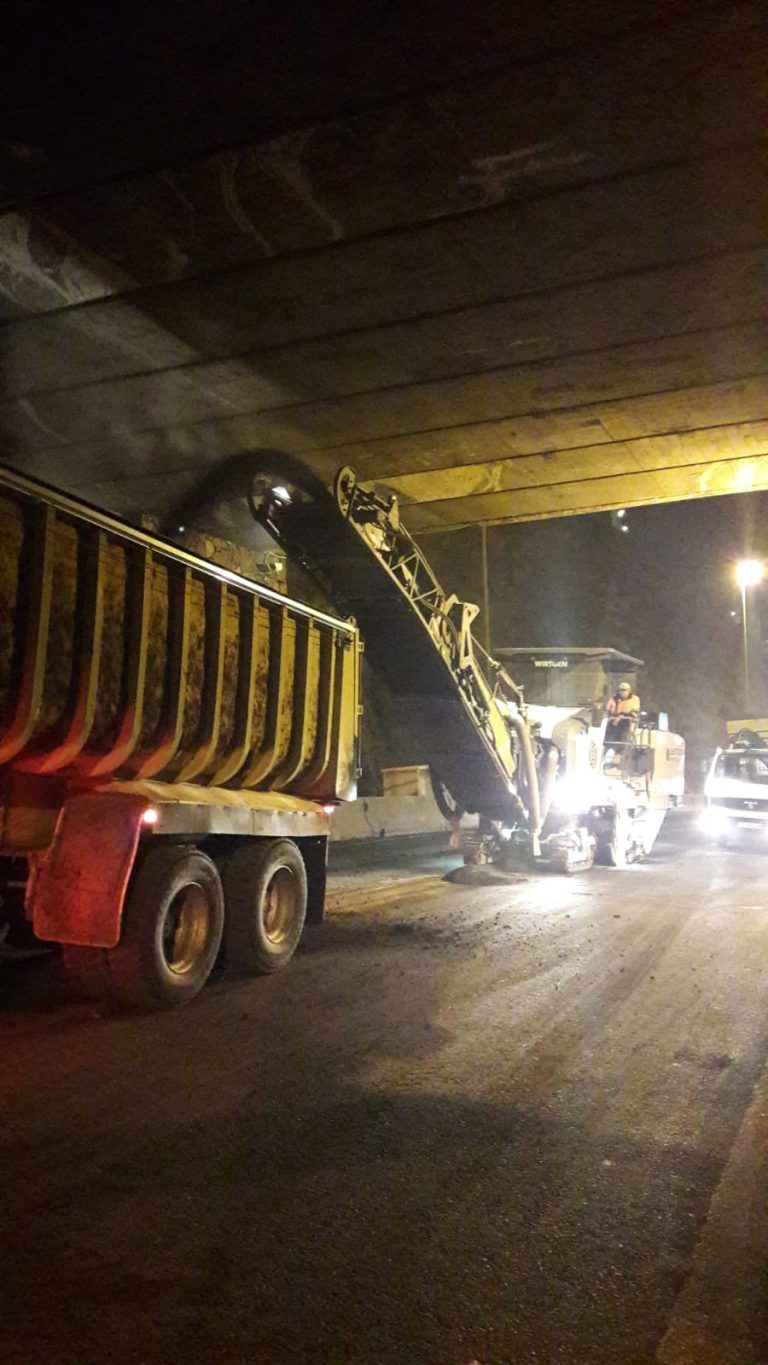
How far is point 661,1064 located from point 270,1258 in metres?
3.04

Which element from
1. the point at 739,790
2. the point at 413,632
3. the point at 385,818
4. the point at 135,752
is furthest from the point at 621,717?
the point at 135,752

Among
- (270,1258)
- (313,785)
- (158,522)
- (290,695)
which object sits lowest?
(270,1258)

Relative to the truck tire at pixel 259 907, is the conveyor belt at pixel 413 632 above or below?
above

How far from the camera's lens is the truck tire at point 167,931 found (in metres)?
6.55

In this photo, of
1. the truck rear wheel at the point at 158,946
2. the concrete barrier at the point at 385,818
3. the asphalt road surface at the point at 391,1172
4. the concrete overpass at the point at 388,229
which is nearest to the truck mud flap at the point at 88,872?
the truck rear wheel at the point at 158,946

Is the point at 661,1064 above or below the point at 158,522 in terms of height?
below

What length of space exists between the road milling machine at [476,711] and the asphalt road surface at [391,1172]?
200 inches

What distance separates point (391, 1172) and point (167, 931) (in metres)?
3.25

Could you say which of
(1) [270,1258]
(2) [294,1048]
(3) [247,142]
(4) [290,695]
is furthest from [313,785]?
(1) [270,1258]

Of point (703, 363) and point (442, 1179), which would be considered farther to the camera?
point (703, 363)

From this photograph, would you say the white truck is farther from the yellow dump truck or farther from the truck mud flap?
the truck mud flap

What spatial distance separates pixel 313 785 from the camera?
31.1 feet

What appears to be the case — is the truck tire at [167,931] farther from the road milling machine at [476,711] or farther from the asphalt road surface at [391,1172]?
the road milling machine at [476,711]

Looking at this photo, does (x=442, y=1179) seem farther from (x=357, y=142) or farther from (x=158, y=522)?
(x=158, y=522)
